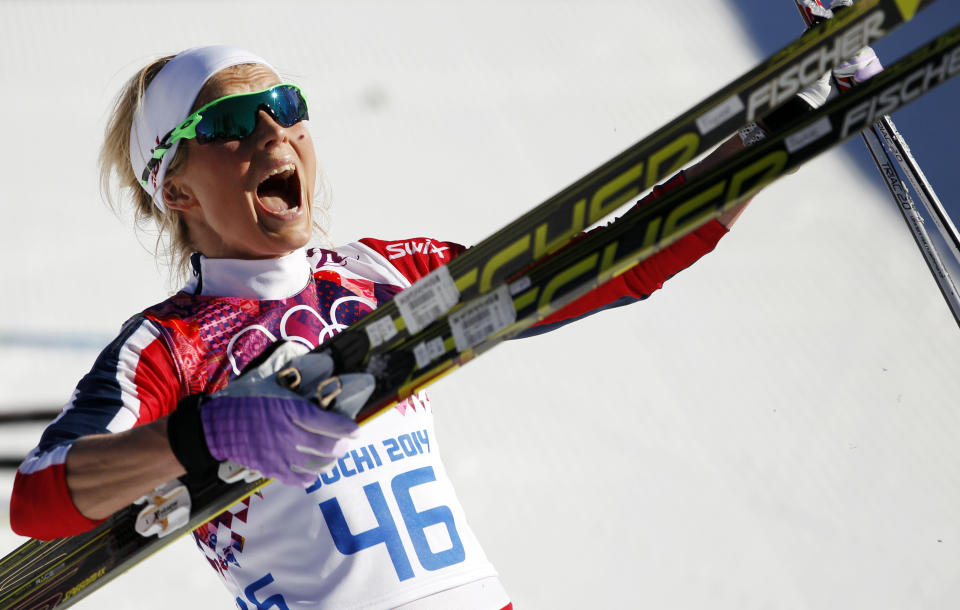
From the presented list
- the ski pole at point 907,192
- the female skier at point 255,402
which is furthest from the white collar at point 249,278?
the ski pole at point 907,192

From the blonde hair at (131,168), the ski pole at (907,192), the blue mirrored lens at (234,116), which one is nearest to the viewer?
the blue mirrored lens at (234,116)

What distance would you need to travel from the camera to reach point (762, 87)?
1.00 meters

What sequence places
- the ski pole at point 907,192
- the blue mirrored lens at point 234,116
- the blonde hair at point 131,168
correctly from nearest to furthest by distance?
the blue mirrored lens at point 234,116 < the blonde hair at point 131,168 < the ski pole at point 907,192

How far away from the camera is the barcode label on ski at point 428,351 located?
1116mm

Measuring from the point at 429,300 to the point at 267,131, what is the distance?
450 mm

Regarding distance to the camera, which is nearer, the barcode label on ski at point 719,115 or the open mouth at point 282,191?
the barcode label on ski at point 719,115

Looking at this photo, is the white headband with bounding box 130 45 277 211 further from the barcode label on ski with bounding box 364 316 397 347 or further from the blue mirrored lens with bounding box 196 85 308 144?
the barcode label on ski with bounding box 364 316 397 347

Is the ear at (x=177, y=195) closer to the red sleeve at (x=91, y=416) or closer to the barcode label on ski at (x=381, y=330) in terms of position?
the red sleeve at (x=91, y=416)

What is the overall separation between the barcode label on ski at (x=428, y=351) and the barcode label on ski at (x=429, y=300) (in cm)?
2

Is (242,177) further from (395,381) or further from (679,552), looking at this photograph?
(679,552)

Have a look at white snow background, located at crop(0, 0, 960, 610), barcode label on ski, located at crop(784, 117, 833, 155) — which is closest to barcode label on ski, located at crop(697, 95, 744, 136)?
barcode label on ski, located at crop(784, 117, 833, 155)

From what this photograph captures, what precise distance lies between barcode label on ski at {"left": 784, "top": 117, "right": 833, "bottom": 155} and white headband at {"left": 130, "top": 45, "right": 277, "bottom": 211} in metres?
0.84

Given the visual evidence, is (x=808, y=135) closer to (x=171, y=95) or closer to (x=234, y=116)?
(x=234, y=116)

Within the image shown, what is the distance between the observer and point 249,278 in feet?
4.70
